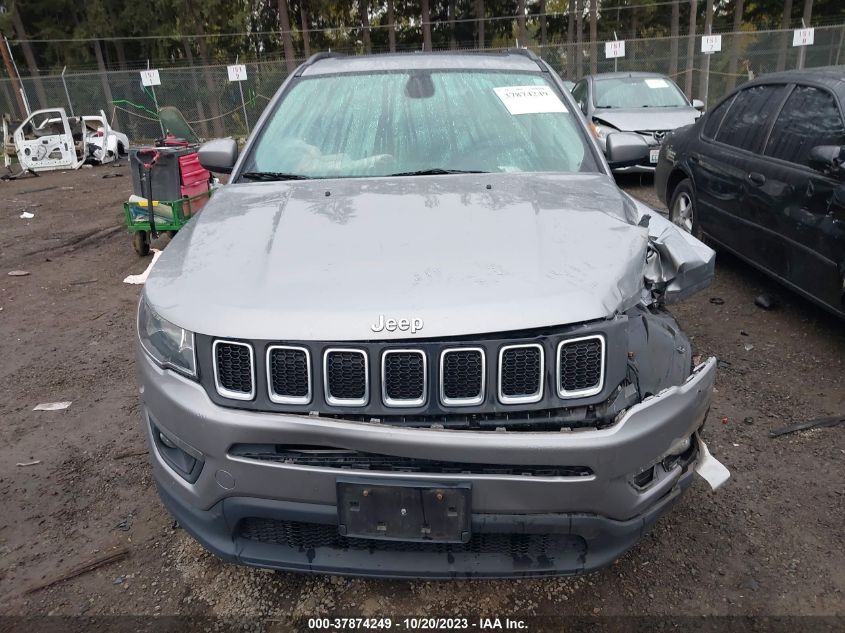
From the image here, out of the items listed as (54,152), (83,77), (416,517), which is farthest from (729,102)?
(83,77)

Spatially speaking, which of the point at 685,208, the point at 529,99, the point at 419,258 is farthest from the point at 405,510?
the point at 685,208

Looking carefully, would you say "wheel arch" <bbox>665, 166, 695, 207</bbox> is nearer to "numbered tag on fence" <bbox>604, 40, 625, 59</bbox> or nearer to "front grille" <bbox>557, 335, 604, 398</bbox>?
"front grille" <bbox>557, 335, 604, 398</bbox>

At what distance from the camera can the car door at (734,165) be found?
15.8 feet

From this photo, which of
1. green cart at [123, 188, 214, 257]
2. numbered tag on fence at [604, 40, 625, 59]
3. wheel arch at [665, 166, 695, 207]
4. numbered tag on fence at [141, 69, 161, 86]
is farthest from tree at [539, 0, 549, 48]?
green cart at [123, 188, 214, 257]

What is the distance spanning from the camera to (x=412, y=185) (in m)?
2.75

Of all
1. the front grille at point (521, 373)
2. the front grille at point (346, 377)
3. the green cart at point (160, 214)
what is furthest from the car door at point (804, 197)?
the green cart at point (160, 214)

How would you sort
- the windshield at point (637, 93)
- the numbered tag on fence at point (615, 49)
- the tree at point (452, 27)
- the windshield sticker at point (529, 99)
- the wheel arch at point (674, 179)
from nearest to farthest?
the windshield sticker at point (529, 99) < the wheel arch at point (674, 179) < the windshield at point (637, 93) < the numbered tag on fence at point (615, 49) < the tree at point (452, 27)

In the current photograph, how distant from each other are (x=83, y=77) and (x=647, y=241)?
2245cm

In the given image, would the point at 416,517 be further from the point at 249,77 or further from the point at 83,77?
the point at 83,77

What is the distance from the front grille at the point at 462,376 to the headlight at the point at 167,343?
0.77 metres

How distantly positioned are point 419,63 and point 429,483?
2.65 metres

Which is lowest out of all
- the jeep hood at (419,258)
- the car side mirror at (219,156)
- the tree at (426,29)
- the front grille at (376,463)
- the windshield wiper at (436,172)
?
the front grille at (376,463)

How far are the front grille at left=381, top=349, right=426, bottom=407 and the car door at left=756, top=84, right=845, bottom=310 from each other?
3.20 m

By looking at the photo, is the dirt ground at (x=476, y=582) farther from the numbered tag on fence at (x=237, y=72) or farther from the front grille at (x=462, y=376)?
the numbered tag on fence at (x=237, y=72)
